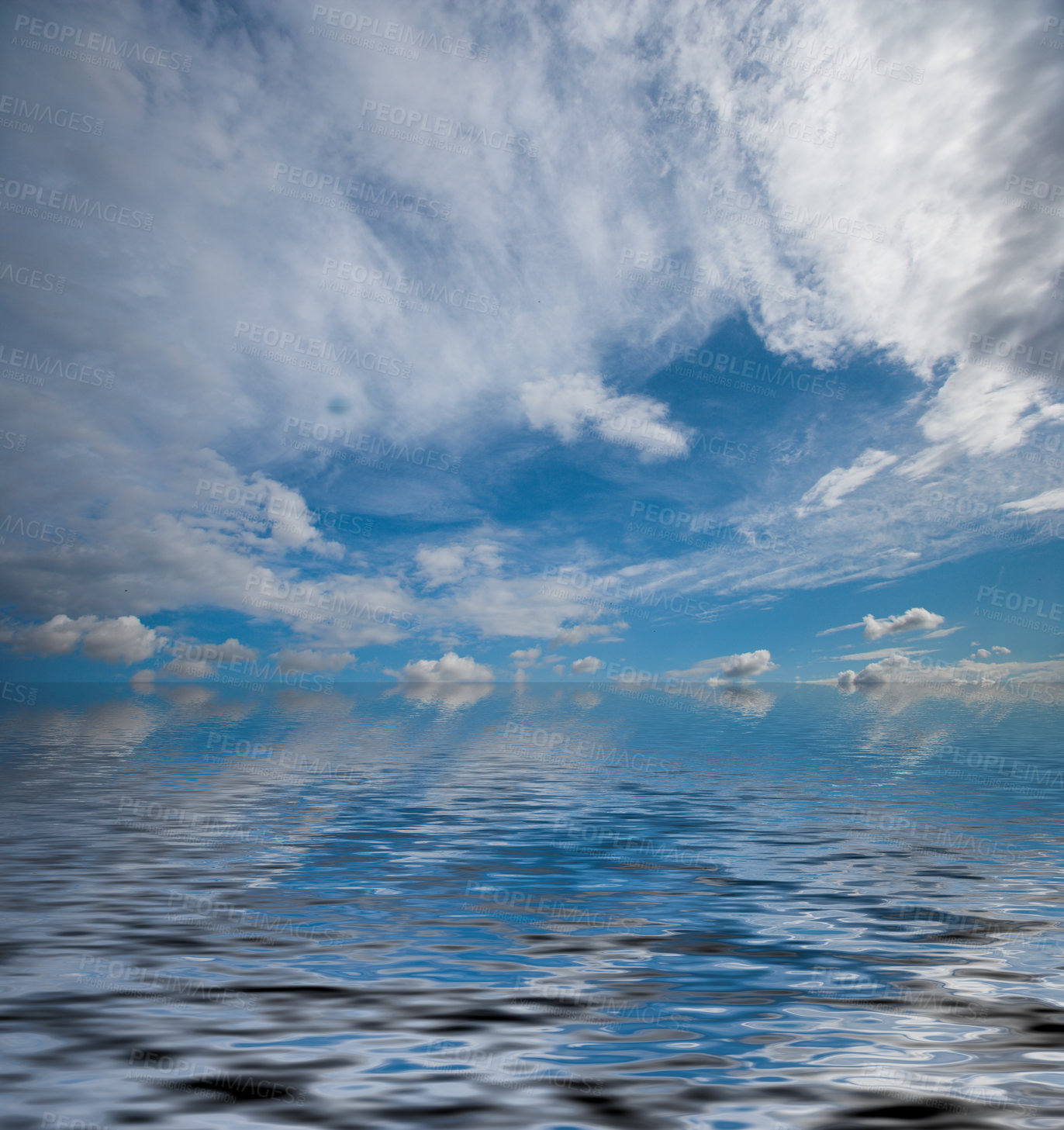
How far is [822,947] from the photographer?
13.0m

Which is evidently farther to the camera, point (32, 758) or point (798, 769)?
point (32, 758)

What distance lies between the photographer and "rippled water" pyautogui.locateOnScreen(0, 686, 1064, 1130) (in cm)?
802

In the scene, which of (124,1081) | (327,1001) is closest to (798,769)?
(327,1001)

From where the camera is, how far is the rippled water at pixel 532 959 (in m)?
8.02

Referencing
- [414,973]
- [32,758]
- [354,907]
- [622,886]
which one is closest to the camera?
[414,973]

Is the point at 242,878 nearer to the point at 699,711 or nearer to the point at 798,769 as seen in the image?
the point at 798,769

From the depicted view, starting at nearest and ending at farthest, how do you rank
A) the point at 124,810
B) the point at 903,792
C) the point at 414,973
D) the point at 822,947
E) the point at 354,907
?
the point at 414,973, the point at 822,947, the point at 354,907, the point at 124,810, the point at 903,792

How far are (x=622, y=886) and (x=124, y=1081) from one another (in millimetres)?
11639

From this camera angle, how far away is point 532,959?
40.1ft

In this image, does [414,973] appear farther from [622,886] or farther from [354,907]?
[622,886]

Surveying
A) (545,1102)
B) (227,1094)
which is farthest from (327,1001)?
(545,1102)

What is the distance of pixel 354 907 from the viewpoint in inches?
602

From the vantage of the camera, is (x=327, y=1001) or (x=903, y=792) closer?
(x=327, y=1001)

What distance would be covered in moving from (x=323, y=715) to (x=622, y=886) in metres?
88.3
